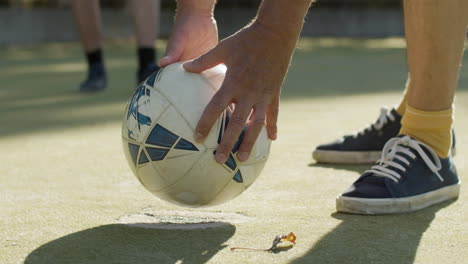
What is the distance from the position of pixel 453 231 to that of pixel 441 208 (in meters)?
0.23

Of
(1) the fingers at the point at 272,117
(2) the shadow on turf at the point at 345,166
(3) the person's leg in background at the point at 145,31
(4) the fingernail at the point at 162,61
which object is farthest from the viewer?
(3) the person's leg in background at the point at 145,31

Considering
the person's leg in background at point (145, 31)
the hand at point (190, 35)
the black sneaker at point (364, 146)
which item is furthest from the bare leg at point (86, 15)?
the hand at point (190, 35)

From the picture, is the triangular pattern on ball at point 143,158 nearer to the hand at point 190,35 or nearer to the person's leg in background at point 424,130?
the hand at point 190,35

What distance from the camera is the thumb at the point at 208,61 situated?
1.66 meters

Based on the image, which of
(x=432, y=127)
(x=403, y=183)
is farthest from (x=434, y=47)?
(x=403, y=183)

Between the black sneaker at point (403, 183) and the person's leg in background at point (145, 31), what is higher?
the black sneaker at point (403, 183)

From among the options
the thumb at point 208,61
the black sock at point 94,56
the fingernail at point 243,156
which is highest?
the thumb at point 208,61

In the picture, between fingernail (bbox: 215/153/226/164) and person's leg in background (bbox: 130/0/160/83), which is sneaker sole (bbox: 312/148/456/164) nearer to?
fingernail (bbox: 215/153/226/164)

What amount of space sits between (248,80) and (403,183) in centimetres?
59

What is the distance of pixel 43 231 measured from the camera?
5.86ft

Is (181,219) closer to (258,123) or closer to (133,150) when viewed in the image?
(133,150)

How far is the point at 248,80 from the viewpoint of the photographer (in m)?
1.61

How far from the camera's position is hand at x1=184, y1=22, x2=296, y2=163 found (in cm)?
161

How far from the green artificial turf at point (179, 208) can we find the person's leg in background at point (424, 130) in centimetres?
4
